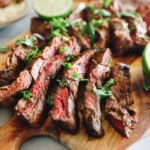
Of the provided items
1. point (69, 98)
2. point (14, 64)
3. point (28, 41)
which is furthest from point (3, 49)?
point (69, 98)

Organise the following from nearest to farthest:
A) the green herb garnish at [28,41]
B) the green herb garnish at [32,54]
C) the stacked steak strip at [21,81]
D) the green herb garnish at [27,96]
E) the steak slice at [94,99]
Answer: the steak slice at [94,99]
the green herb garnish at [27,96]
the stacked steak strip at [21,81]
the green herb garnish at [32,54]
the green herb garnish at [28,41]

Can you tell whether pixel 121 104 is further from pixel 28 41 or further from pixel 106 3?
pixel 106 3

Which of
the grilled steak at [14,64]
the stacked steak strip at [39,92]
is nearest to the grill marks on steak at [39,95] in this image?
the stacked steak strip at [39,92]

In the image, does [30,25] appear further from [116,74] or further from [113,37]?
[116,74]

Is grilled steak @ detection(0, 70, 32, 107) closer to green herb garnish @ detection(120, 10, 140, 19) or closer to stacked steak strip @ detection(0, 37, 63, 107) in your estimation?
stacked steak strip @ detection(0, 37, 63, 107)

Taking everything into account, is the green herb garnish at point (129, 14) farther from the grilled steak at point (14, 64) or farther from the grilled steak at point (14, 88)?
the grilled steak at point (14, 88)
